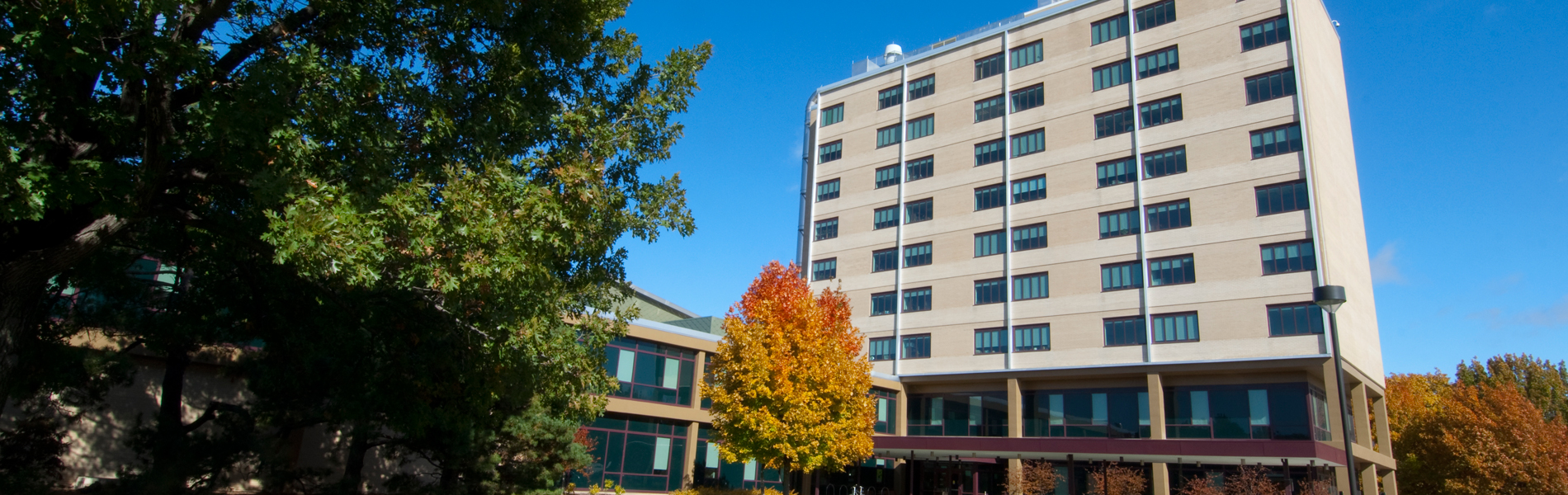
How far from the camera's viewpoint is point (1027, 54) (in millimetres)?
46156

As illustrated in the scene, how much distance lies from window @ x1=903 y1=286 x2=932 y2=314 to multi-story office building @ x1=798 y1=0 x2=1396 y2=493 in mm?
95

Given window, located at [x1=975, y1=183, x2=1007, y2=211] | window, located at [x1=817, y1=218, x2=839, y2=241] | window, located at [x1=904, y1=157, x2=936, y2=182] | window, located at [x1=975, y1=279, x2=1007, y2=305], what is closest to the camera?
window, located at [x1=975, y1=279, x2=1007, y2=305]

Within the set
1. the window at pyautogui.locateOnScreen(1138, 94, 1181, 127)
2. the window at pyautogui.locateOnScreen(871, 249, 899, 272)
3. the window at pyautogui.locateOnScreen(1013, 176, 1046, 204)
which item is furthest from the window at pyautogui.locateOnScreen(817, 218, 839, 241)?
Answer: the window at pyautogui.locateOnScreen(1138, 94, 1181, 127)

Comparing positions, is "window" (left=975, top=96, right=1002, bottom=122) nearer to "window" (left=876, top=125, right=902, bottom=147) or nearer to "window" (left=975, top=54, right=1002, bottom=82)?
"window" (left=975, top=54, right=1002, bottom=82)

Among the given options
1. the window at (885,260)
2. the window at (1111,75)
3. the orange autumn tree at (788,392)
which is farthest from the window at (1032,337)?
the orange autumn tree at (788,392)

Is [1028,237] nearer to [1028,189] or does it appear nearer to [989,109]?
[1028,189]

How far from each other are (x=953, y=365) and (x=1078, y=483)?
8.00 meters

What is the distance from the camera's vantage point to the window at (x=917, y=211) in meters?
46.7

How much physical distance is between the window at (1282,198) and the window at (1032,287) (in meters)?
9.27

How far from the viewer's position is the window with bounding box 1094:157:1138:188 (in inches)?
1592

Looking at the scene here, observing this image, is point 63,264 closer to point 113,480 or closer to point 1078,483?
point 113,480

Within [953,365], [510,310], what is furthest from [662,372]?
[510,310]

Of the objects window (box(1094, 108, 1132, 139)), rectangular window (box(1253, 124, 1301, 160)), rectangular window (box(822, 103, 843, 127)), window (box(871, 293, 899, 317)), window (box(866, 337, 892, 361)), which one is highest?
rectangular window (box(822, 103, 843, 127))

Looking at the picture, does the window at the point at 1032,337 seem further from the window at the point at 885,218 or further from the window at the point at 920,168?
the window at the point at 920,168
